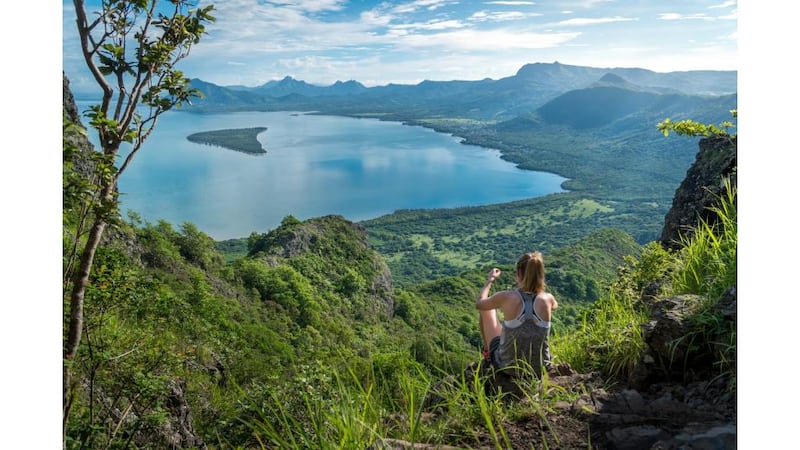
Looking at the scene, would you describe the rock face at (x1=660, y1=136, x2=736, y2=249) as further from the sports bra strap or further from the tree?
the tree

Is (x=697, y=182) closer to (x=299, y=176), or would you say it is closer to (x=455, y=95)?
(x=299, y=176)

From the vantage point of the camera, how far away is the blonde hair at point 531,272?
2.04 meters

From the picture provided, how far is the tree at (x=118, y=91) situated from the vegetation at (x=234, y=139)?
57.3 metres

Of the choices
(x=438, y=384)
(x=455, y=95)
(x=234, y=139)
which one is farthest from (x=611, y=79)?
(x=438, y=384)

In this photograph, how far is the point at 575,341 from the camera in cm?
240

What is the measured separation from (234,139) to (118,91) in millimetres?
59926

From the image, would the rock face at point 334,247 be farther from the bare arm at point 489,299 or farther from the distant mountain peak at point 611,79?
the distant mountain peak at point 611,79

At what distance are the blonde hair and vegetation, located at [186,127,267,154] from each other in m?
57.4

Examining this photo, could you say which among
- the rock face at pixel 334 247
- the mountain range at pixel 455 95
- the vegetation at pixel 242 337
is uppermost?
the mountain range at pixel 455 95

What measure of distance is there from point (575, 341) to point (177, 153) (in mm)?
56732

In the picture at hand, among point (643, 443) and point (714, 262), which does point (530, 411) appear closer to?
point (643, 443)

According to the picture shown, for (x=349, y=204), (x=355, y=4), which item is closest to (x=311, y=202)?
(x=349, y=204)

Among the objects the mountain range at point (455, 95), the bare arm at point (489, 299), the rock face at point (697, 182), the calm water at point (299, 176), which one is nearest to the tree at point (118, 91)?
the bare arm at point (489, 299)

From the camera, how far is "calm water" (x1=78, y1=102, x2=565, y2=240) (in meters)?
42.9
